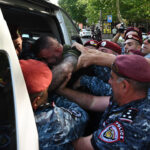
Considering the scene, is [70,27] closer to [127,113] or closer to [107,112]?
[107,112]

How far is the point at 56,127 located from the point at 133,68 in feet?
2.09

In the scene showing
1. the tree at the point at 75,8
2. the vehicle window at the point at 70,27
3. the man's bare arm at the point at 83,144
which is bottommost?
the man's bare arm at the point at 83,144

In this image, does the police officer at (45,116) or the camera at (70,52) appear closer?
the police officer at (45,116)

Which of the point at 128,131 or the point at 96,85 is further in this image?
the point at 96,85

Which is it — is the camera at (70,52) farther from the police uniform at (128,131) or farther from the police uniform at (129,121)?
the police uniform at (128,131)

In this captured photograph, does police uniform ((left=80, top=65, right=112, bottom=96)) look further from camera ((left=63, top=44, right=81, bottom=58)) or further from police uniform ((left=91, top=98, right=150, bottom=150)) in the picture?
police uniform ((left=91, top=98, right=150, bottom=150))

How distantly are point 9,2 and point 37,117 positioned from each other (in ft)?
4.56

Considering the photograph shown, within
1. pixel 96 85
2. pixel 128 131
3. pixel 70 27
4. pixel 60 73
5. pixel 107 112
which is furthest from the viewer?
pixel 70 27

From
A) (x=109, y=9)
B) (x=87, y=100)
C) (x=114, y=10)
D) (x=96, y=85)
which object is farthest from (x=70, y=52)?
(x=114, y=10)

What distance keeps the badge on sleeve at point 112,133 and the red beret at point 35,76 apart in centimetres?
48

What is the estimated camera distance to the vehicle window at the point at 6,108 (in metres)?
0.98

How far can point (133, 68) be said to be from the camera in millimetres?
1334

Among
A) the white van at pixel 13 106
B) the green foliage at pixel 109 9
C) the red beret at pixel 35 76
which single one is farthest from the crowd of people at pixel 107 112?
the green foliage at pixel 109 9

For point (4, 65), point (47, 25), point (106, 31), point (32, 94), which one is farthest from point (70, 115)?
point (106, 31)
